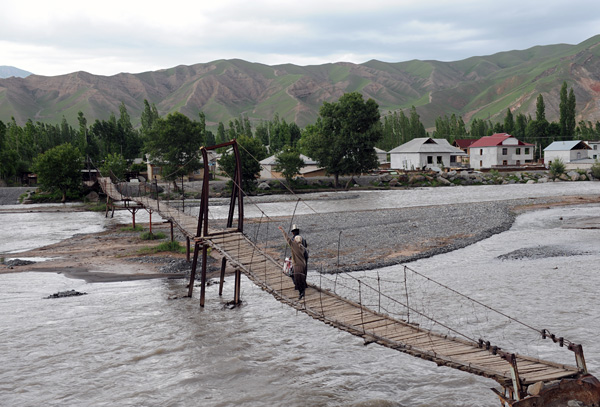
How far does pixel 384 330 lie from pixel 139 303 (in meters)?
11.5

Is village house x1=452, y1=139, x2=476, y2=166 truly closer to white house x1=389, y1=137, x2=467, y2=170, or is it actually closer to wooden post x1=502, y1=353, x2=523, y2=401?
white house x1=389, y1=137, x2=467, y2=170

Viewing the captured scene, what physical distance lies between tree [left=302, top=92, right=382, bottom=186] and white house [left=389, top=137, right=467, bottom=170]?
653 inches

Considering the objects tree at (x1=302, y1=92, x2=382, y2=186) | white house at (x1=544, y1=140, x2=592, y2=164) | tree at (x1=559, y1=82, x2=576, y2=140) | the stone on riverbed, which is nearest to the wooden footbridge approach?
the stone on riverbed

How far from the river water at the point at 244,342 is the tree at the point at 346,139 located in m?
47.5

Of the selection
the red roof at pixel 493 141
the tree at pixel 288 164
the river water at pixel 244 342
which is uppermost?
the red roof at pixel 493 141

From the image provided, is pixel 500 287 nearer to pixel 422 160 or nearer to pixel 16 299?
pixel 16 299

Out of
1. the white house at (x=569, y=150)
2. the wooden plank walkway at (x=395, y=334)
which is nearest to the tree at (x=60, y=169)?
the wooden plank walkway at (x=395, y=334)

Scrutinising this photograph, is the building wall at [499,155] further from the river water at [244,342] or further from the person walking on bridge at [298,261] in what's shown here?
the person walking on bridge at [298,261]

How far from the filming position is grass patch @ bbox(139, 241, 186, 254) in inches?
1142

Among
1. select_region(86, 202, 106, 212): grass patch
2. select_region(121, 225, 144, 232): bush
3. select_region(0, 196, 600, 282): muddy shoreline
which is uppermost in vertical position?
select_region(86, 202, 106, 212): grass patch

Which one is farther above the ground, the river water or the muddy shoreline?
the muddy shoreline

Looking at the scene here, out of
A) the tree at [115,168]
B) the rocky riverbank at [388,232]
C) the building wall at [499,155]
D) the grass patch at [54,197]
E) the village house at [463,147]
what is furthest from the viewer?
the village house at [463,147]

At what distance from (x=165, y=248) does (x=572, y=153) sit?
83.1 m

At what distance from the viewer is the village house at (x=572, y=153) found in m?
85.9
